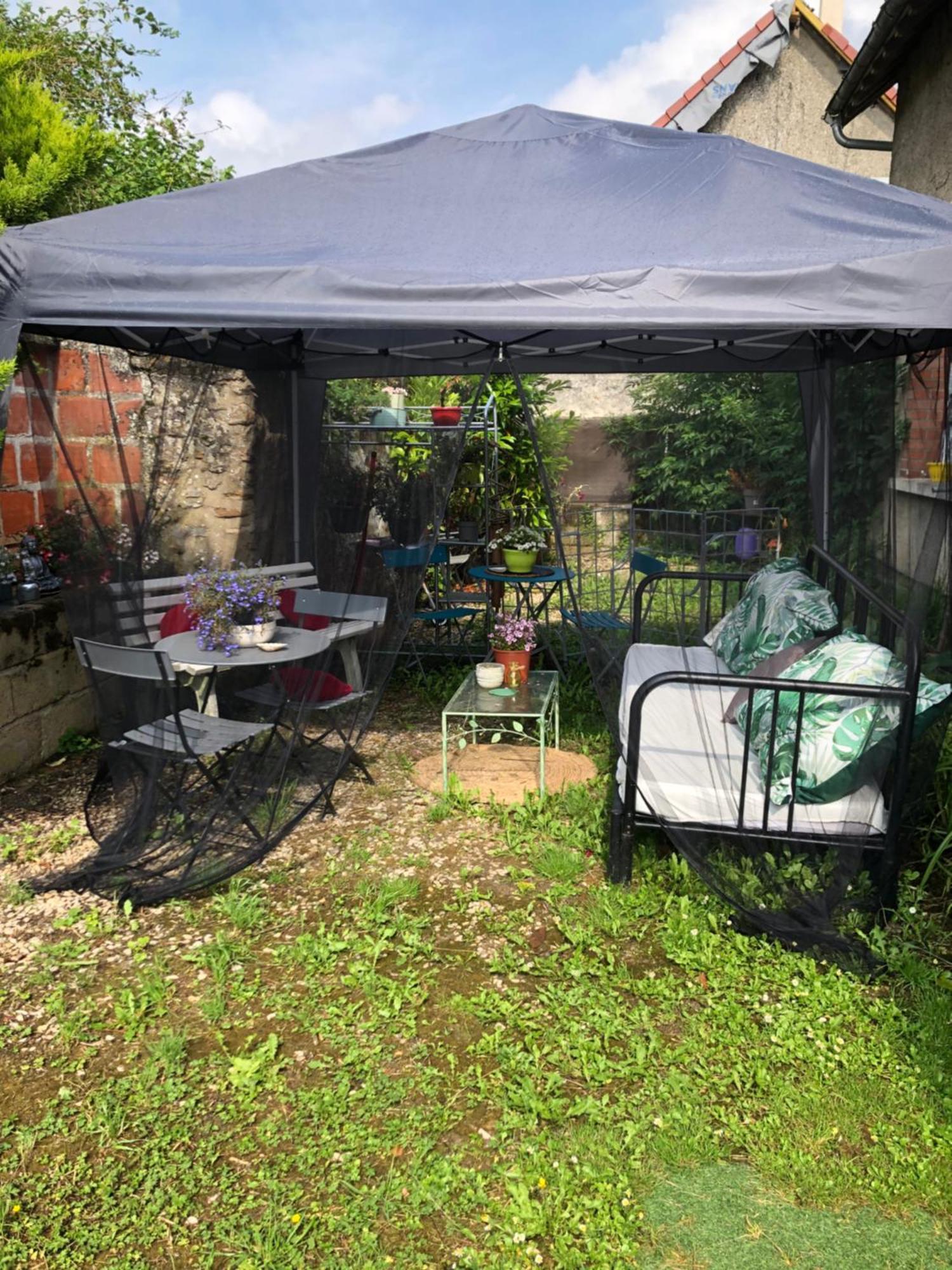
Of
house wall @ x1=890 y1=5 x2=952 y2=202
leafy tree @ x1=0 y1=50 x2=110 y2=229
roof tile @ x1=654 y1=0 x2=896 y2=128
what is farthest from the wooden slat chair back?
roof tile @ x1=654 y1=0 x2=896 y2=128

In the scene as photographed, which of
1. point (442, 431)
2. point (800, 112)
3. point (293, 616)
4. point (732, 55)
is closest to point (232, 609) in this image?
point (293, 616)

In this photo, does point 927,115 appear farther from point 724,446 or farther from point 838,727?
point 838,727

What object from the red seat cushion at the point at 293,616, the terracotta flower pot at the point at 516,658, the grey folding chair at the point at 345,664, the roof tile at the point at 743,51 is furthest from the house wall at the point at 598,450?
the roof tile at the point at 743,51

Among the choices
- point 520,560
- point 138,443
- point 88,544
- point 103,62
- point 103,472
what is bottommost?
point 520,560

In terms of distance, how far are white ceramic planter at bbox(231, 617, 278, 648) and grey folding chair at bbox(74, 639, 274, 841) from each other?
31 centimetres

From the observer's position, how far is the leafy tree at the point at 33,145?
302 cm

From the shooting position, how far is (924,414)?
2928 millimetres

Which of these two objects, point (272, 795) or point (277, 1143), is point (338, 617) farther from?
point (277, 1143)

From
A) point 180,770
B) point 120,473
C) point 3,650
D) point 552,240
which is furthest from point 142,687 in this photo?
point 552,240

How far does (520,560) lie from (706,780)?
2880 mm

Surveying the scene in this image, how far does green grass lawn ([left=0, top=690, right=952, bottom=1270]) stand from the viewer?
1869 millimetres

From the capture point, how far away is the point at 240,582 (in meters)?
3.67

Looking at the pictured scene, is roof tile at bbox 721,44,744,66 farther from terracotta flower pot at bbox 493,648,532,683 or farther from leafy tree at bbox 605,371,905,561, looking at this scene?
terracotta flower pot at bbox 493,648,532,683

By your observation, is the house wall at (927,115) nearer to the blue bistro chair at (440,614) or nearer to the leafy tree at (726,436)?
the leafy tree at (726,436)
